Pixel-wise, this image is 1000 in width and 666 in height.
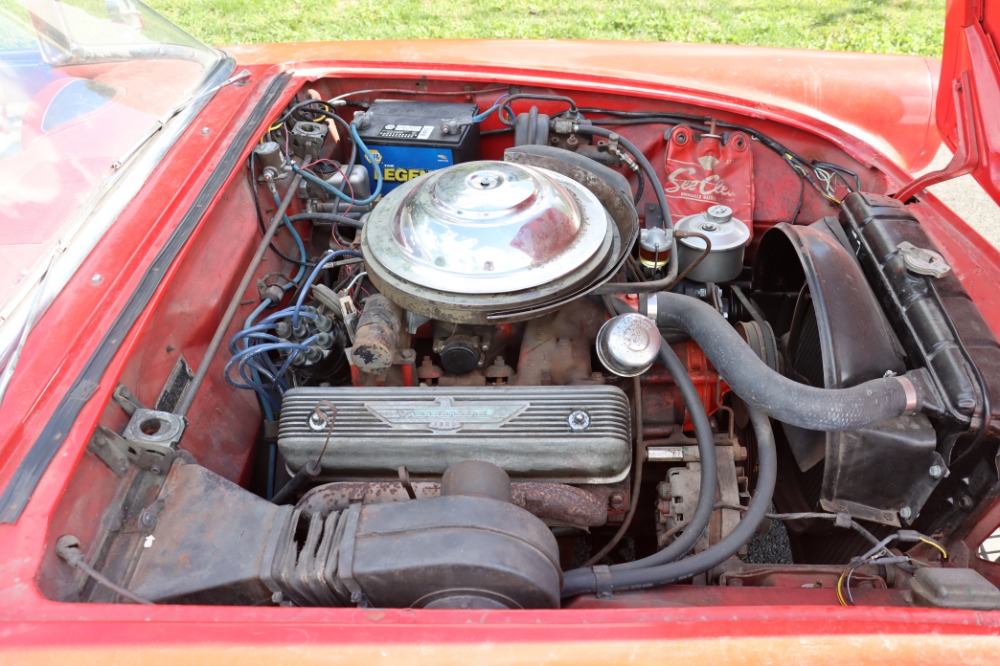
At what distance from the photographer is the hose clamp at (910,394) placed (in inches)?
52.2

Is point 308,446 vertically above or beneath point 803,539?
above

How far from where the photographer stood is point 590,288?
4.95 ft

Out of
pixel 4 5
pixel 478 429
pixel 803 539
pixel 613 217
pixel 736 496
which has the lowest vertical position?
pixel 803 539

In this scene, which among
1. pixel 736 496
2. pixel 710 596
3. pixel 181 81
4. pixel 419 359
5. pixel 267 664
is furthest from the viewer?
pixel 181 81

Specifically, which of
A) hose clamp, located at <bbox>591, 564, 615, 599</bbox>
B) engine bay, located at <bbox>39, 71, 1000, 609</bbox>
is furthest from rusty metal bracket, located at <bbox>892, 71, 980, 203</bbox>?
hose clamp, located at <bbox>591, 564, 615, 599</bbox>

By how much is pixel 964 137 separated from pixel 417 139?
152cm

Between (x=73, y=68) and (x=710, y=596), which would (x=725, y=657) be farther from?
(x=73, y=68)

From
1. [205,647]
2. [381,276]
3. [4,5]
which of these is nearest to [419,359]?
[381,276]

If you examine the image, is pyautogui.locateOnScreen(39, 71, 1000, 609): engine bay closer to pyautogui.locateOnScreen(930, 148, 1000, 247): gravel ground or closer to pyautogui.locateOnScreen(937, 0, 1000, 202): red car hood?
pyautogui.locateOnScreen(937, 0, 1000, 202): red car hood

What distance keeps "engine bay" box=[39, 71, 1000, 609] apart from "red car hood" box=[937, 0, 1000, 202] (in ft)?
0.65

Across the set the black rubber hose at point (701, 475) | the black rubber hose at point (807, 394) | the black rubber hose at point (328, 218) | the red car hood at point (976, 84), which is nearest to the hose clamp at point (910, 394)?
the black rubber hose at point (807, 394)

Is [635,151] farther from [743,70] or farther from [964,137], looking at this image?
[964,137]

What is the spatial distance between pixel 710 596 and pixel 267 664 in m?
0.80

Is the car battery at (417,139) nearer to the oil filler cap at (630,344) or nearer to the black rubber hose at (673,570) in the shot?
the oil filler cap at (630,344)
